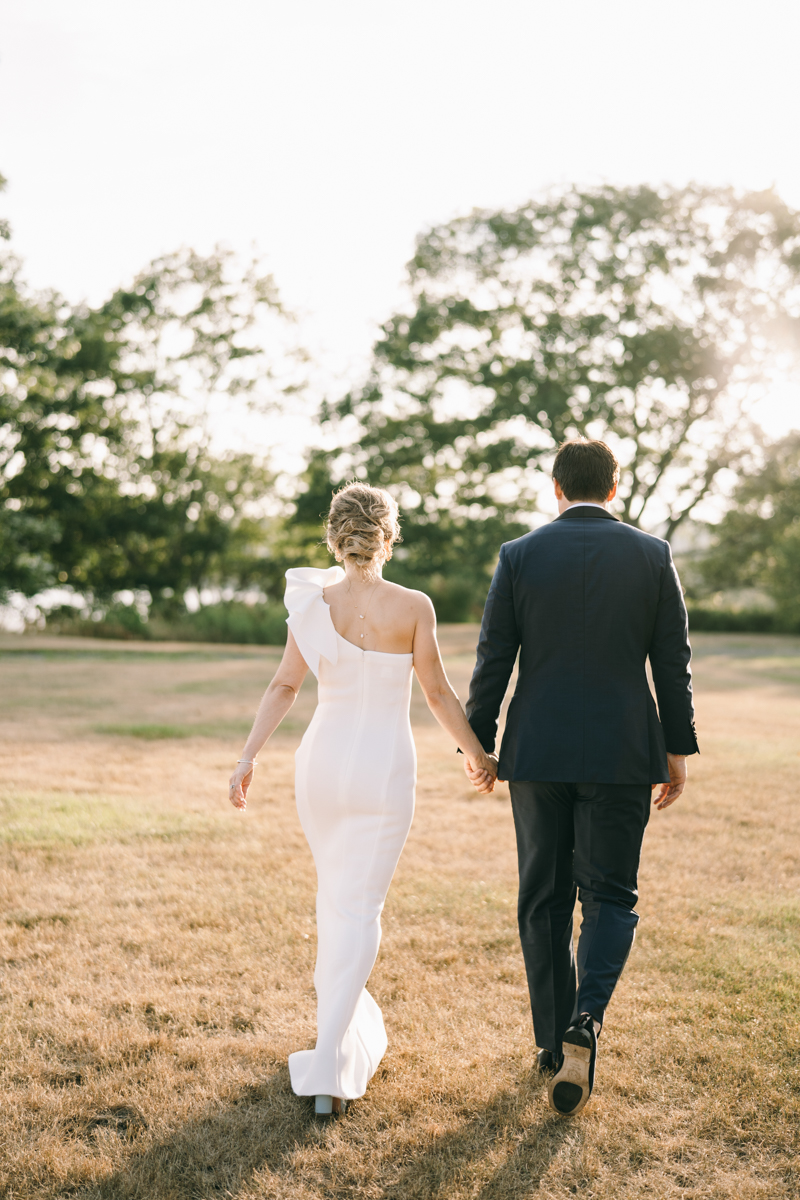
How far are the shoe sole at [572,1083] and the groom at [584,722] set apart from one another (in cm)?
16

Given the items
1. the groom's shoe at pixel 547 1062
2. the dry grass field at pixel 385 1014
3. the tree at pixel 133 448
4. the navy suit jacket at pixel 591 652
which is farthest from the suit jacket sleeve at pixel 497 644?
the tree at pixel 133 448

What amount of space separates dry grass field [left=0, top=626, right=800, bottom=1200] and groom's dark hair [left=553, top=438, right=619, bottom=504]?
2.13 meters

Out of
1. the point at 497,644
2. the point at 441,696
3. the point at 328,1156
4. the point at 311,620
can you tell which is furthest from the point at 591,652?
the point at 328,1156

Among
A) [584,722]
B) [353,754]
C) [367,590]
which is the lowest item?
[353,754]

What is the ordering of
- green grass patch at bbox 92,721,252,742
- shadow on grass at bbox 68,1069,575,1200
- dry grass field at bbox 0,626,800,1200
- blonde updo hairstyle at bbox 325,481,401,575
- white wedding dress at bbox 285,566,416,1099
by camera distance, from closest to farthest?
shadow on grass at bbox 68,1069,575,1200 → dry grass field at bbox 0,626,800,1200 → white wedding dress at bbox 285,566,416,1099 → blonde updo hairstyle at bbox 325,481,401,575 → green grass patch at bbox 92,721,252,742

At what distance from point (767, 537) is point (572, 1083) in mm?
33474

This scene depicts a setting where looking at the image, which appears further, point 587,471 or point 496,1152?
point 587,471

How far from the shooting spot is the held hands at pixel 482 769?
3418 millimetres

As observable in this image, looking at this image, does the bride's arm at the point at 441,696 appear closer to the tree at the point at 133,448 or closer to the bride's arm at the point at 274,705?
the bride's arm at the point at 274,705

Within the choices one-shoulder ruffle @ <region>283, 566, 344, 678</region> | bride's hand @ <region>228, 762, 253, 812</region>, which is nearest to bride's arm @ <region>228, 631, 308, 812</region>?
bride's hand @ <region>228, 762, 253, 812</region>

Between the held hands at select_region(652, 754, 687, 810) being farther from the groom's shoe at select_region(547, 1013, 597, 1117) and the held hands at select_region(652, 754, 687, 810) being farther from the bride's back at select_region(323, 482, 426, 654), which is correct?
the bride's back at select_region(323, 482, 426, 654)

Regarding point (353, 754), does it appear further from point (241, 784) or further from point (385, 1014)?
point (385, 1014)

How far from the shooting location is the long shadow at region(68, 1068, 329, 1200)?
2.63m

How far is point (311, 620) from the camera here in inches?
126
